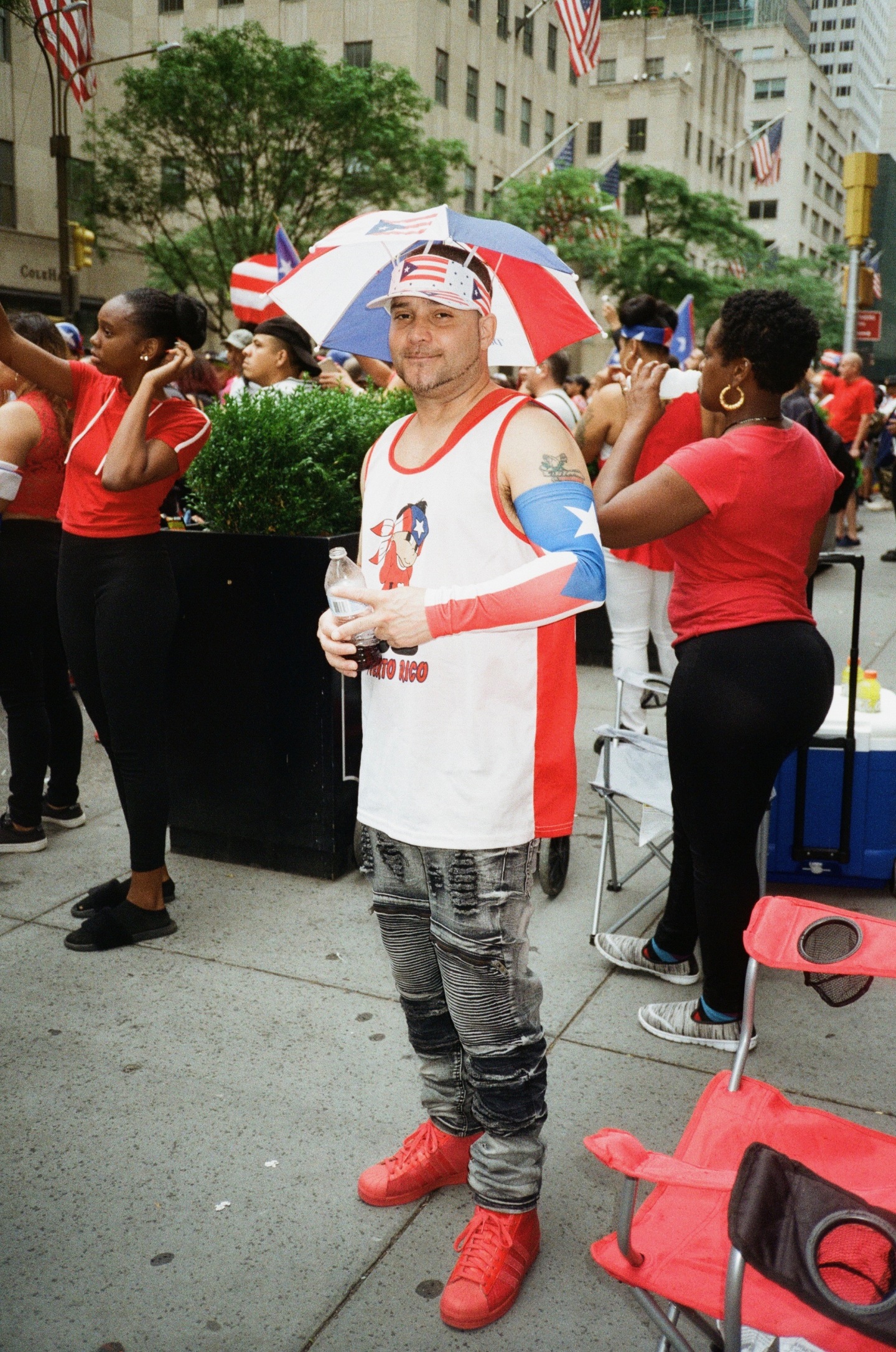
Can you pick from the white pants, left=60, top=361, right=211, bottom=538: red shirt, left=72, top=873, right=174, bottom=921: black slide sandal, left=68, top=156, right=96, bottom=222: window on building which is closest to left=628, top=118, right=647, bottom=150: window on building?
left=68, top=156, right=96, bottom=222: window on building

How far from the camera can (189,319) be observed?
4.01 metres

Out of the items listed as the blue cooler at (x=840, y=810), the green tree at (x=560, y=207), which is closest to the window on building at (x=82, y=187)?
the green tree at (x=560, y=207)

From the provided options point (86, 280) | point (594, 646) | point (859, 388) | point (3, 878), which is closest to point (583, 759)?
point (594, 646)

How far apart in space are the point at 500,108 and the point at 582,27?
87.0ft

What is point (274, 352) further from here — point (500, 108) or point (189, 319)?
point (500, 108)

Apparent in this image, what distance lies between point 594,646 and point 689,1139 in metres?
6.36

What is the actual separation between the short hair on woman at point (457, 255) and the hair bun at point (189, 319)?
1841 mm

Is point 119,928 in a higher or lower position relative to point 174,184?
lower

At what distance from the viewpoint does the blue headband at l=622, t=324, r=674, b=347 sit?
15.9ft

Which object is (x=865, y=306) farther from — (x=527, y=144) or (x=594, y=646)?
(x=527, y=144)

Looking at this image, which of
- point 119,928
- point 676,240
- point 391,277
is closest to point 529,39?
point 676,240

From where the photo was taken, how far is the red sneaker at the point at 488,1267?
236cm

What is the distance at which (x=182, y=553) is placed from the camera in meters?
4.58

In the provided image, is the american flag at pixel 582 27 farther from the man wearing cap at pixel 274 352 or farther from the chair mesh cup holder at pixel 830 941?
the chair mesh cup holder at pixel 830 941
